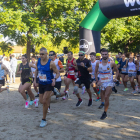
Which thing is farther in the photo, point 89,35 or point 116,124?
point 89,35

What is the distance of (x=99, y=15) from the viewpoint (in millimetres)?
12633

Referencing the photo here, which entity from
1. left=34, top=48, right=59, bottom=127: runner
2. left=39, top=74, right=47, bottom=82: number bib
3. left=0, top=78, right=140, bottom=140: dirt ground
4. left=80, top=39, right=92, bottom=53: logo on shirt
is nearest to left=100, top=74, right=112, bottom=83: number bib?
left=0, top=78, right=140, bottom=140: dirt ground

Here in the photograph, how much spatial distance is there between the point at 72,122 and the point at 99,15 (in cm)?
872

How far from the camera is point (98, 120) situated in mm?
5656

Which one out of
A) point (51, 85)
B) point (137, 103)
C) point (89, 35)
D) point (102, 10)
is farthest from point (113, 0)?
point (51, 85)

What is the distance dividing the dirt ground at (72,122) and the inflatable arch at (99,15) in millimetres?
5790

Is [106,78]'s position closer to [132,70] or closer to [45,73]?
[45,73]

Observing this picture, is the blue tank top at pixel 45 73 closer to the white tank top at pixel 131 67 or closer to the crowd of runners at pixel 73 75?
the crowd of runners at pixel 73 75

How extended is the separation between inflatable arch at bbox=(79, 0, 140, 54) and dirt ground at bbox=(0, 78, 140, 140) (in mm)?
5790

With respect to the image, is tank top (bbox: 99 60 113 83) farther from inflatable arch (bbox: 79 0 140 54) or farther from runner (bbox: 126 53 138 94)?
inflatable arch (bbox: 79 0 140 54)

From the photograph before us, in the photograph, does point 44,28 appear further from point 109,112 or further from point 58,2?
point 109,112

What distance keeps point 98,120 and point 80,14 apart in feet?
52.2

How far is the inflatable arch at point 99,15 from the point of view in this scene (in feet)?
37.2

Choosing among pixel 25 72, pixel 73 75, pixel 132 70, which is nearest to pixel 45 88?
pixel 25 72
